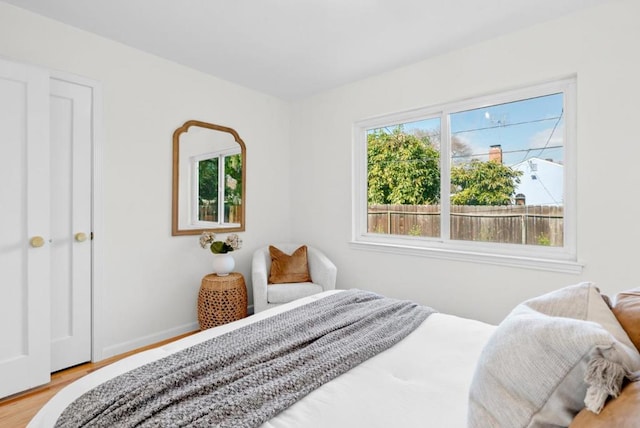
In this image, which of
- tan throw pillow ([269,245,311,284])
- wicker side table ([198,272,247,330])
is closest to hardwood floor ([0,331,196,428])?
wicker side table ([198,272,247,330])

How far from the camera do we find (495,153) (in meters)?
2.71

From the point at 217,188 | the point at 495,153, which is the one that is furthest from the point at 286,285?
the point at 495,153

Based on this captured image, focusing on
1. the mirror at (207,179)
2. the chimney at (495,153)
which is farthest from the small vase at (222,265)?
the chimney at (495,153)

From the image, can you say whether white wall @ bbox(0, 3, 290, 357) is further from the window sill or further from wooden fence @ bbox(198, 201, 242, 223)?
the window sill

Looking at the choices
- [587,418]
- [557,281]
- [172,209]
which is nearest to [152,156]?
[172,209]

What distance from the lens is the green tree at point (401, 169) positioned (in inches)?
120

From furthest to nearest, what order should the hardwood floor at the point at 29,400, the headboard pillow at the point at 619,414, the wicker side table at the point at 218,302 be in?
the wicker side table at the point at 218,302, the hardwood floor at the point at 29,400, the headboard pillow at the point at 619,414

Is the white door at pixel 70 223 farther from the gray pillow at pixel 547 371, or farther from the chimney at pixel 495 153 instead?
the chimney at pixel 495 153

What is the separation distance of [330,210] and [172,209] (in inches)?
62.1

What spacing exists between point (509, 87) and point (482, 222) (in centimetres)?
106

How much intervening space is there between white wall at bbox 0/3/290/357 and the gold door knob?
44 cm

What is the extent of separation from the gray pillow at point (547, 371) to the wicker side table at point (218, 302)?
240cm

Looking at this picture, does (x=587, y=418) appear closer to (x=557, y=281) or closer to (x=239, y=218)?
(x=557, y=281)

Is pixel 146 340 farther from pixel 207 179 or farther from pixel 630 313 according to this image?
pixel 630 313
